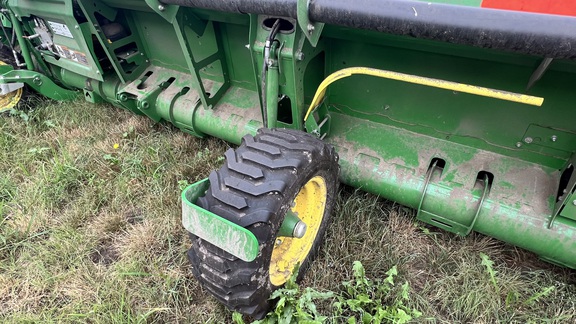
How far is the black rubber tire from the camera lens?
1495 mm

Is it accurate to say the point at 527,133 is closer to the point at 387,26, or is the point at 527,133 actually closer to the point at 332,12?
the point at 387,26

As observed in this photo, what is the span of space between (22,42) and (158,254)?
94.1 inches

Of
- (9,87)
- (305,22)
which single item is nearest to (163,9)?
(305,22)

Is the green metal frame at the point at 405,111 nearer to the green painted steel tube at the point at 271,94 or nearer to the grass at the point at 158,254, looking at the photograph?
the green painted steel tube at the point at 271,94

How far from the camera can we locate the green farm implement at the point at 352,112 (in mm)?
1414

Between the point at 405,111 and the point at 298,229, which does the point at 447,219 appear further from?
the point at 298,229

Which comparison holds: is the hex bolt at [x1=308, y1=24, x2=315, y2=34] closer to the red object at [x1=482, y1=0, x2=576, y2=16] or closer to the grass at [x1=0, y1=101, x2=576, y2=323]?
the red object at [x1=482, y1=0, x2=576, y2=16]

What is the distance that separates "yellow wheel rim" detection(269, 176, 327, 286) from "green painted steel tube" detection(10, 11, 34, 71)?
2.87m

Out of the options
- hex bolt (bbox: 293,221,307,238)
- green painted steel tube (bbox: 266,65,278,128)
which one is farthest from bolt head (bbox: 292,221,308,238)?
green painted steel tube (bbox: 266,65,278,128)

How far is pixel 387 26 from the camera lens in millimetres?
1425

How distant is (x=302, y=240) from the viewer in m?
2.04

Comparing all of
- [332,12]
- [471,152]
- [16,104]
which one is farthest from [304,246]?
[16,104]

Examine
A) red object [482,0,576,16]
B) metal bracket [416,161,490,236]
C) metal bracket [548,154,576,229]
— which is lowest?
metal bracket [416,161,490,236]

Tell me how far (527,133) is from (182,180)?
2108 millimetres
